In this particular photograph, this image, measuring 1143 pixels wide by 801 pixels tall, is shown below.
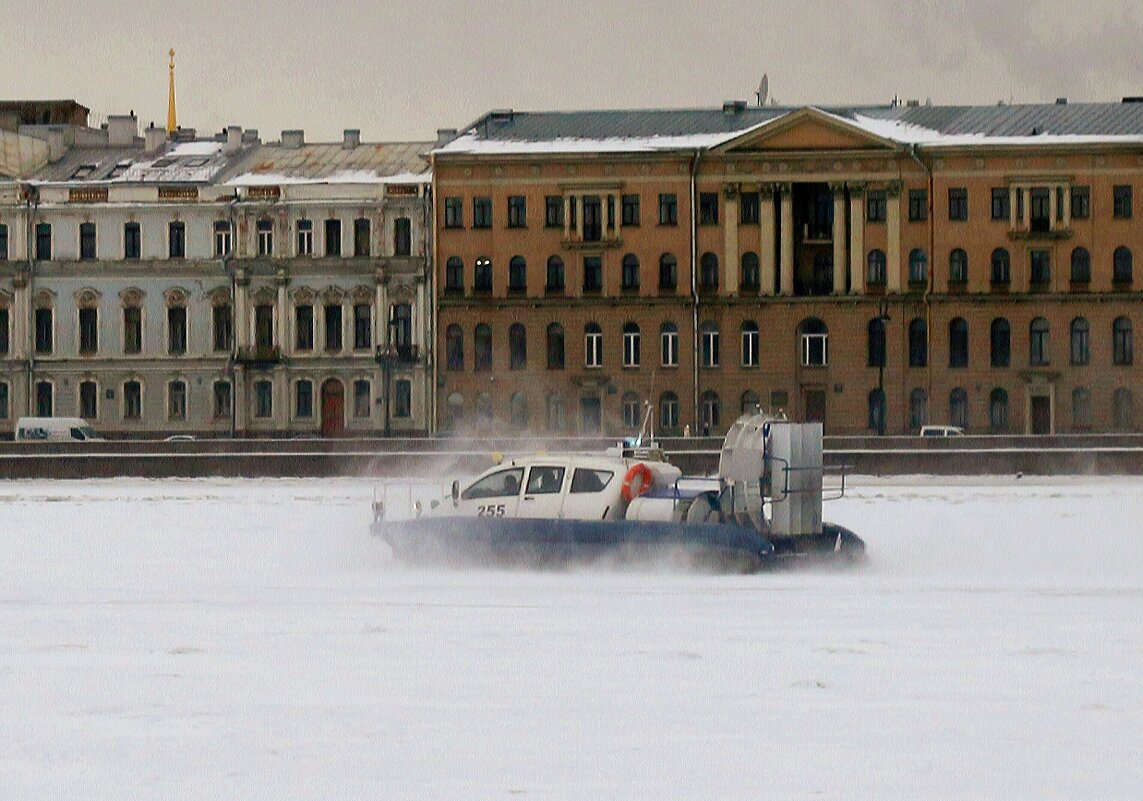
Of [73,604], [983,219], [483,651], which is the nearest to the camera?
[483,651]

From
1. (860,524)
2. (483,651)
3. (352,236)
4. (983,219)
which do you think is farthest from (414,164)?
(483,651)

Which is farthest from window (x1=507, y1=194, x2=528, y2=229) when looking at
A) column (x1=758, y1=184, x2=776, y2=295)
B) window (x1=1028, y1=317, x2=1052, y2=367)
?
window (x1=1028, y1=317, x2=1052, y2=367)

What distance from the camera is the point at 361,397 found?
72.8 m

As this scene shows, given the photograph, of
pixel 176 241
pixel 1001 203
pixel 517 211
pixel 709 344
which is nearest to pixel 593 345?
pixel 709 344

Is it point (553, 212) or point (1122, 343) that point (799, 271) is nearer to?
point (553, 212)

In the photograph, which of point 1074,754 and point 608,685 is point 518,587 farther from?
point 1074,754

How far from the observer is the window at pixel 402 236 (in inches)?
2872

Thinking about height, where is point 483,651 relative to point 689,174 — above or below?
below

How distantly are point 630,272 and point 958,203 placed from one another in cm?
1179

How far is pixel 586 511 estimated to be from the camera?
64.0 feet

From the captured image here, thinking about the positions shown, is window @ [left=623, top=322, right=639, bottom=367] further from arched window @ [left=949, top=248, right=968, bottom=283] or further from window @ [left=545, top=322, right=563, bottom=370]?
arched window @ [left=949, top=248, right=968, bottom=283]

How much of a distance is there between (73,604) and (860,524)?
13168 millimetres

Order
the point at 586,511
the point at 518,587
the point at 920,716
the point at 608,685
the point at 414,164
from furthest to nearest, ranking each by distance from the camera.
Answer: the point at 414,164, the point at 586,511, the point at 518,587, the point at 608,685, the point at 920,716

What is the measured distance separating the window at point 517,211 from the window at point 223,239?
10.1 m
